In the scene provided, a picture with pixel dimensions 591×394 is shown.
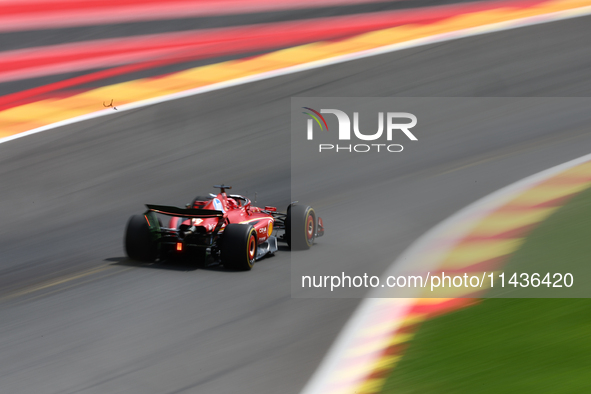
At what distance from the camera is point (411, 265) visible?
26.3ft

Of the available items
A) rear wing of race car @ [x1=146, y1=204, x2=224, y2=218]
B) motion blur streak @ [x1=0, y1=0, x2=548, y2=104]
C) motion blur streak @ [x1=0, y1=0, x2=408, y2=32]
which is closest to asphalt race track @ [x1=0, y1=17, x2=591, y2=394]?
rear wing of race car @ [x1=146, y1=204, x2=224, y2=218]

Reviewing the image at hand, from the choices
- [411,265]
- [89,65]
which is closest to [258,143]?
[89,65]

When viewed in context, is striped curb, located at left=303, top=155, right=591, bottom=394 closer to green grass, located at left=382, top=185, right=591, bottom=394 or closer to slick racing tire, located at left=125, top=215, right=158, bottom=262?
green grass, located at left=382, top=185, right=591, bottom=394

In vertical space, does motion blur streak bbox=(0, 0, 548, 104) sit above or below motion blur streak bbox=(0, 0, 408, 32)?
below

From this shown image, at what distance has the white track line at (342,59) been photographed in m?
14.9

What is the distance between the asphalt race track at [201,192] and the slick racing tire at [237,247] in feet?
0.61

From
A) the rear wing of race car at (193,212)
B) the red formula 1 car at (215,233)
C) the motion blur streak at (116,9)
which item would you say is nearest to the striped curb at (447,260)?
the red formula 1 car at (215,233)

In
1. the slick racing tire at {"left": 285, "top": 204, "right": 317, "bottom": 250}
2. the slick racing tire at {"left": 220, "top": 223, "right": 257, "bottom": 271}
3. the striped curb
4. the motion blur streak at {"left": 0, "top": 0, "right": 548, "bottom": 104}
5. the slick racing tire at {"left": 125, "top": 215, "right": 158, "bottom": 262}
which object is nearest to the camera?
the striped curb

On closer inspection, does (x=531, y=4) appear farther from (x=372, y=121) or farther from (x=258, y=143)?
(x=372, y=121)

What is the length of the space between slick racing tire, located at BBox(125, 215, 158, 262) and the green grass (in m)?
4.19

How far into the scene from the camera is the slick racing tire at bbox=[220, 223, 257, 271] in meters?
8.13

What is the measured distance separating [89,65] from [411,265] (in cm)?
1197

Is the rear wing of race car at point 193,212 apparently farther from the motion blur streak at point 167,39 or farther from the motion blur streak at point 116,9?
the motion blur streak at point 116,9

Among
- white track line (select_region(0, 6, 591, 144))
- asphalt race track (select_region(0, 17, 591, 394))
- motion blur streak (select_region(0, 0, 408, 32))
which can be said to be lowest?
asphalt race track (select_region(0, 17, 591, 394))
